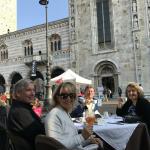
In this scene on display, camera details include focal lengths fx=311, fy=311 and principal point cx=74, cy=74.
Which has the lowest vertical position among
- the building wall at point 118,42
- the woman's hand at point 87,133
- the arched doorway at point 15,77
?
the woman's hand at point 87,133

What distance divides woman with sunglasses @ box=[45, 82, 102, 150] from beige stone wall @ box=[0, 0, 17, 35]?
1446 inches

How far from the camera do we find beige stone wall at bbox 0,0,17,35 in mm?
39575

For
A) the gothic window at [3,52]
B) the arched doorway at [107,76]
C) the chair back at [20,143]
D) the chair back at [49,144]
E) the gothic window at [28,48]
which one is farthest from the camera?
the gothic window at [3,52]

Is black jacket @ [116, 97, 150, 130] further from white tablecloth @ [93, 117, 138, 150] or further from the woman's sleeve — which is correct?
the woman's sleeve

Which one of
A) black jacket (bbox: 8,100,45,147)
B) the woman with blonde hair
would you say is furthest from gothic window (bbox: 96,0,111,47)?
black jacket (bbox: 8,100,45,147)

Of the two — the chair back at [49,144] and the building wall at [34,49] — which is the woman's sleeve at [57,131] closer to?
the chair back at [49,144]

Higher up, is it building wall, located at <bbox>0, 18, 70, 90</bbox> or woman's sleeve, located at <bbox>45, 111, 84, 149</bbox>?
building wall, located at <bbox>0, 18, 70, 90</bbox>

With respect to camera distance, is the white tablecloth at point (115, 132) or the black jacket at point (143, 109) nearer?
the white tablecloth at point (115, 132)

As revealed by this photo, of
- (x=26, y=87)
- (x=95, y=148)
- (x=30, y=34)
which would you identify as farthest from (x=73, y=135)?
(x=30, y=34)

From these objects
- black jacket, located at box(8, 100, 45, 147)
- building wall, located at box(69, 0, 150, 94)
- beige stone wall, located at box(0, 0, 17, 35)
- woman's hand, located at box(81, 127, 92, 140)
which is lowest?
woman's hand, located at box(81, 127, 92, 140)

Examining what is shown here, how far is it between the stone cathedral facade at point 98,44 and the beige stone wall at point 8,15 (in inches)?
380

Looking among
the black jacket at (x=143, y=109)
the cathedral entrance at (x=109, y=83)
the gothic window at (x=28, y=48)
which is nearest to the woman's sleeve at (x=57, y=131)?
the black jacket at (x=143, y=109)

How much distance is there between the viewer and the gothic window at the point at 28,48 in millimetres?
30359

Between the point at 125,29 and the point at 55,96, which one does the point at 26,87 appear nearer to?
the point at 55,96
